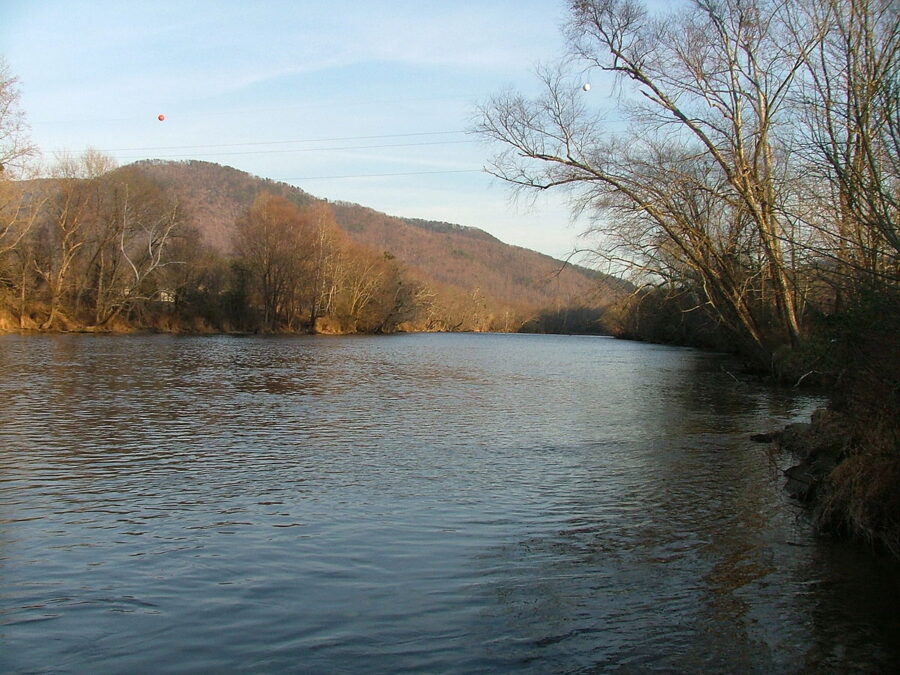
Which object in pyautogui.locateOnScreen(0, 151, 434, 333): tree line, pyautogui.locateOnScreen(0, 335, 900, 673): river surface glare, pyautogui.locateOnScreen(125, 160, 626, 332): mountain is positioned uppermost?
pyautogui.locateOnScreen(125, 160, 626, 332): mountain

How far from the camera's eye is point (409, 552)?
7.39 m

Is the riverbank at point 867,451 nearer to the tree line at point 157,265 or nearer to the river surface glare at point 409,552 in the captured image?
the river surface glare at point 409,552

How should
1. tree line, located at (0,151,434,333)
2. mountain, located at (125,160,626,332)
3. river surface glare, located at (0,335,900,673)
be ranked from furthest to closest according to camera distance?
mountain, located at (125,160,626,332) < tree line, located at (0,151,434,333) < river surface glare, located at (0,335,900,673)

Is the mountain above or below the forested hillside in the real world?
above

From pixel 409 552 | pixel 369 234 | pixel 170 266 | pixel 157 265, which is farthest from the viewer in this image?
pixel 369 234

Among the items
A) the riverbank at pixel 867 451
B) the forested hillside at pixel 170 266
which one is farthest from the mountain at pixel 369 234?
the riverbank at pixel 867 451

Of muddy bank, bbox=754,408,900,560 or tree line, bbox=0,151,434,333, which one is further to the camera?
tree line, bbox=0,151,434,333

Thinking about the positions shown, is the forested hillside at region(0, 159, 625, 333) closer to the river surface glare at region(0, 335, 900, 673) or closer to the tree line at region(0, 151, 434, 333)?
the tree line at region(0, 151, 434, 333)

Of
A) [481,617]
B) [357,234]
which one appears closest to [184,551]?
[481,617]

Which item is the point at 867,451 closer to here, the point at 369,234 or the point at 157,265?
the point at 157,265

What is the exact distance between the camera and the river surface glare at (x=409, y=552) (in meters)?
5.34

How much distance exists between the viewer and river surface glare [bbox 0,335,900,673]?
210 inches

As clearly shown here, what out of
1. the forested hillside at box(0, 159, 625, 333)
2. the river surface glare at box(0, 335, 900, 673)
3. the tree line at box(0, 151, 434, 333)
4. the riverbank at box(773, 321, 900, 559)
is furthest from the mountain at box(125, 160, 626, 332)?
the riverbank at box(773, 321, 900, 559)

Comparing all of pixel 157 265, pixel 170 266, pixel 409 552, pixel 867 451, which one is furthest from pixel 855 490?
pixel 170 266
